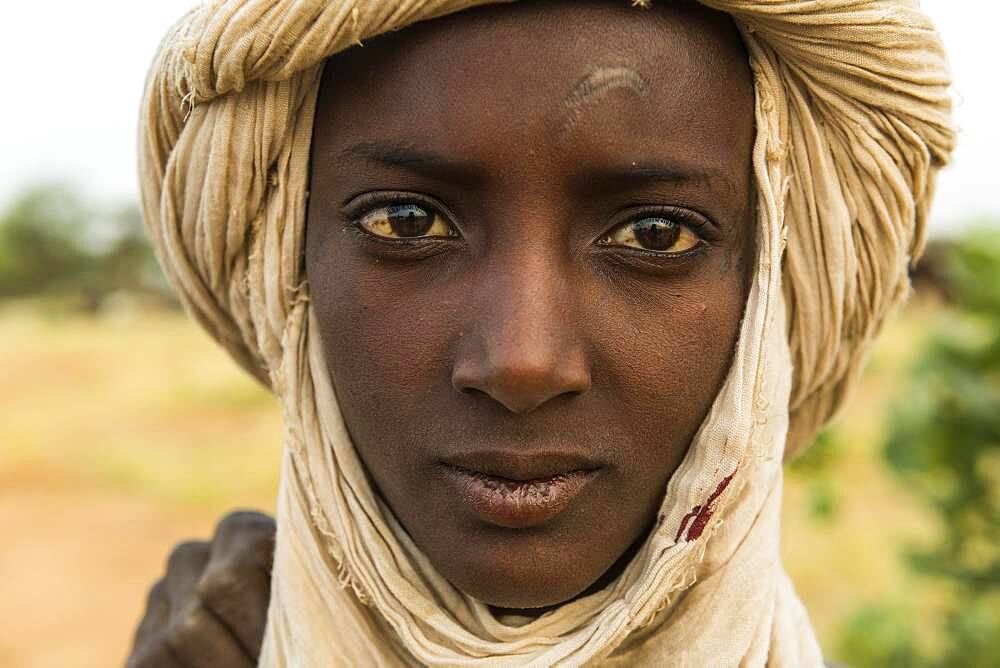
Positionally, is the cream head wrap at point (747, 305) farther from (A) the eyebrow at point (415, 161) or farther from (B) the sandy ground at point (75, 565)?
(B) the sandy ground at point (75, 565)

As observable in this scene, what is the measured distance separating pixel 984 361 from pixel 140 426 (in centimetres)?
655

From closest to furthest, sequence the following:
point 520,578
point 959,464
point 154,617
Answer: point 520,578 → point 154,617 → point 959,464

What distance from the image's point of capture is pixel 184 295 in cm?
162

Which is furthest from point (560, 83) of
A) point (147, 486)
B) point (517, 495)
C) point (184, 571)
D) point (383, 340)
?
point (147, 486)

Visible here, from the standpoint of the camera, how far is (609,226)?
1258 mm

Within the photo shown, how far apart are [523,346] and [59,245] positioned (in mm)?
18391

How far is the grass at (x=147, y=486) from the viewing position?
5.56 meters

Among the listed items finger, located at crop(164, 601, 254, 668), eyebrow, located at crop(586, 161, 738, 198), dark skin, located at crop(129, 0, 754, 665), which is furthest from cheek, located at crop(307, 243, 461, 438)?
finger, located at crop(164, 601, 254, 668)

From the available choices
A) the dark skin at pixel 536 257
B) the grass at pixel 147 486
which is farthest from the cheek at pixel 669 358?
the grass at pixel 147 486

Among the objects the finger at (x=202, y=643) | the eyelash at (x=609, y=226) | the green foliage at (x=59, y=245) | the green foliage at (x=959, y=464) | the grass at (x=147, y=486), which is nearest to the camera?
the eyelash at (x=609, y=226)

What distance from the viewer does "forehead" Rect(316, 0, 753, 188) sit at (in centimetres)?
120

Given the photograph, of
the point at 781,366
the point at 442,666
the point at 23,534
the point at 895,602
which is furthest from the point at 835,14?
the point at 23,534

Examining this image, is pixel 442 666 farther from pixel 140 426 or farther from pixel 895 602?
pixel 140 426

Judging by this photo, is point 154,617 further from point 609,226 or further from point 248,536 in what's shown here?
point 609,226
